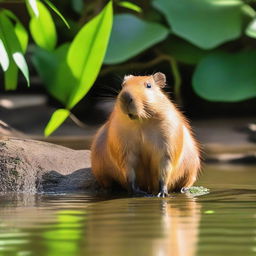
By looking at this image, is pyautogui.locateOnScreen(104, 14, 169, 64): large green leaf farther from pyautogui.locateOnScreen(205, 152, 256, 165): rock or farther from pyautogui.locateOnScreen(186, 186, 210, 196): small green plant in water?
pyautogui.locateOnScreen(186, 186, 210, 196): small green plant in water

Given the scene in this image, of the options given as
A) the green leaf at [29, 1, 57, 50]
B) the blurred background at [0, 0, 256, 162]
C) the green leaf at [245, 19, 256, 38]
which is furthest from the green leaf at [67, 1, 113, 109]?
the green leaf at [245, 19, 256, 38]

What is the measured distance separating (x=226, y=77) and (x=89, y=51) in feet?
11.0

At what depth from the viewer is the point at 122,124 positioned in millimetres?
4797

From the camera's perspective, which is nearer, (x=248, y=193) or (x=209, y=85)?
(x=248, y=193)

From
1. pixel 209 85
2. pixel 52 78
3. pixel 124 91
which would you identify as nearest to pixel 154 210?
A: pixel 124 91

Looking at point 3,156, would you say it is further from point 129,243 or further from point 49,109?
point 49,109

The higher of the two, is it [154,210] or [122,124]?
[122,124]

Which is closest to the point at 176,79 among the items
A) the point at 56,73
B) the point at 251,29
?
the point at 251,29

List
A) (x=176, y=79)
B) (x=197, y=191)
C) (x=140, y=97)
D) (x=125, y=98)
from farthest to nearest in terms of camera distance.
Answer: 1. (x=176, y=79)
2. (x=197, y=191)
3. (x=140, y=97)
4. (x=125, y=98)

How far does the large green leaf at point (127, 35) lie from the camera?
29.3 feet

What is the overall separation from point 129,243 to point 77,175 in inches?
90.5

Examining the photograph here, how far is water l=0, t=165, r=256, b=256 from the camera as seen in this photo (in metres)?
3.01

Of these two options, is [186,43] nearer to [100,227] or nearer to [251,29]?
[251,29]

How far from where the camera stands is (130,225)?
3.62 meters
